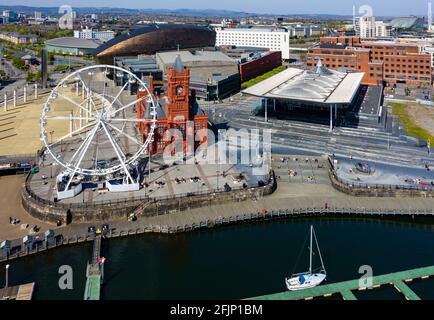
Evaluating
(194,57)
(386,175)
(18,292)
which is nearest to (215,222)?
(18,292)

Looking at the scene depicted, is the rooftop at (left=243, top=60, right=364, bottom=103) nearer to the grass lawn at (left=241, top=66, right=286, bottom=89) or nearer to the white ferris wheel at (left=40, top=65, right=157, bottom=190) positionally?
the grass lawn at (left=241, top=66, right=286, bottom=89)

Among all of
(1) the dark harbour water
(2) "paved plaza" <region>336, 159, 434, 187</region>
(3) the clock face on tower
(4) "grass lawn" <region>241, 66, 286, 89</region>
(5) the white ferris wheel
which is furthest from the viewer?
(4) "grass lawn" <region>241, 66, 286, 89</region>

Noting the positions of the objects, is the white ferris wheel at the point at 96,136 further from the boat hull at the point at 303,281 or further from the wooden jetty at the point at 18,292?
the boat hull at the point at 303,281

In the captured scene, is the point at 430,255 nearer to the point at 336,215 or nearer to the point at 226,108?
the point at 336,215

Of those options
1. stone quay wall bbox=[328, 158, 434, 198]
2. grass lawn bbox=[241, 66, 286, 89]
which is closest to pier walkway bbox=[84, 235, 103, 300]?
stone quay wall bbox=[328, 158, 434, 198]

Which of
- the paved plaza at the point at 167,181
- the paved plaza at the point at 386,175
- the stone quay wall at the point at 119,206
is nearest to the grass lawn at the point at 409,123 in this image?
the paved plaza at the point at 386,175
